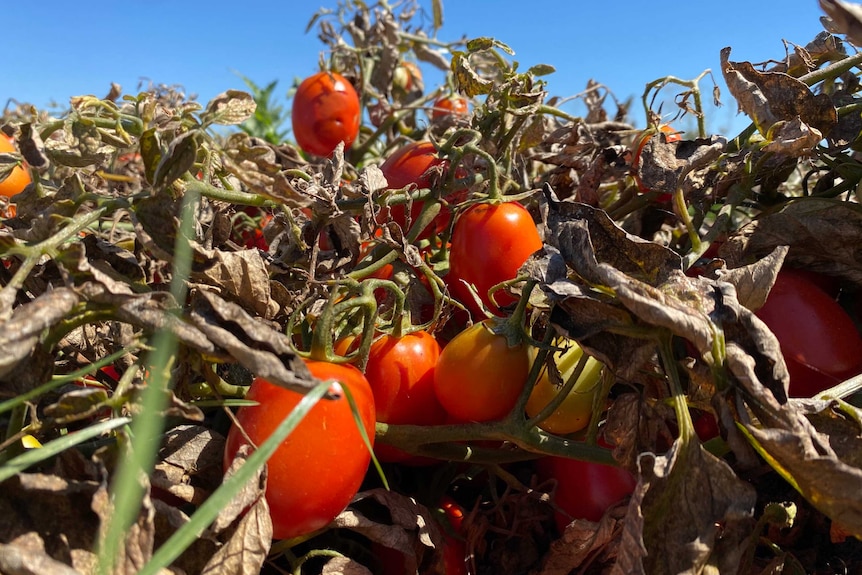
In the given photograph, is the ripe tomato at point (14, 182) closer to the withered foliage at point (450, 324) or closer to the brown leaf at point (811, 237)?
the withered foliage at point (450, 324)

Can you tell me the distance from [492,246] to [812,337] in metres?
0.38

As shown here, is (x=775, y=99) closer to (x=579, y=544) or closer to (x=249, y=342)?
(x=579, y=544)

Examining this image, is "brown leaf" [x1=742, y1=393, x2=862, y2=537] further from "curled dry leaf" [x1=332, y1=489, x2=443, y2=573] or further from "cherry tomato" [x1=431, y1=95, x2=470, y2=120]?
"cherry tomato" [x1=431, y1=95, x2=470, y2=120]

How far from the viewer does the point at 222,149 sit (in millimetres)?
633

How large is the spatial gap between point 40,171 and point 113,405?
1.06ft

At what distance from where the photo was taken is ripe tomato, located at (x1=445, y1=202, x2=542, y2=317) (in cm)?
90

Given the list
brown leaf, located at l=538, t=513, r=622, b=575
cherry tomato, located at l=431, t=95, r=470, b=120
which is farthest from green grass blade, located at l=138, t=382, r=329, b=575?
cherry tomato, located at l=431, t=95, r=470, b=120

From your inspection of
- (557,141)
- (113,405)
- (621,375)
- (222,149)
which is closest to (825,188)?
(557,141)

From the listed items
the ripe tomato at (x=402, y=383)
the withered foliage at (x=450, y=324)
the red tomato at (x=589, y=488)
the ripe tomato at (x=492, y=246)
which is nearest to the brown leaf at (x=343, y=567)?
the withered foliage at (x=450, y=324)

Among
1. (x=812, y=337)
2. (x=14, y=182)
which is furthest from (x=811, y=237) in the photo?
(x=14, y=182)

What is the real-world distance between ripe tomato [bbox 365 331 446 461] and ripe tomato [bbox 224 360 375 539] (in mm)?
126

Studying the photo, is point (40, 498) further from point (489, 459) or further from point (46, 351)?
point (489, 459)

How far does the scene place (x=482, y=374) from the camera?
73cm

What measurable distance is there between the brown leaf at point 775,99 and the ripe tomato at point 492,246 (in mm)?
294
